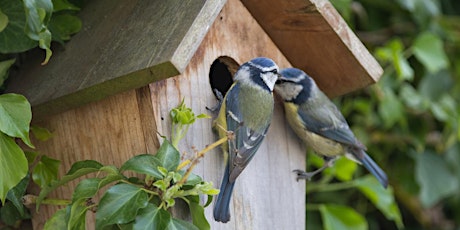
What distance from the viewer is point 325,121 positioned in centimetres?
231

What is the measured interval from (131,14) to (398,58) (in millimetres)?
1133

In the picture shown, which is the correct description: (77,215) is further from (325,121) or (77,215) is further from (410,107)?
(410,107)

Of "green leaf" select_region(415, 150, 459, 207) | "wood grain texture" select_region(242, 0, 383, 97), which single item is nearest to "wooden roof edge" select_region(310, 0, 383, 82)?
"wood grain texture" select_region(242, 0, 383, 97)

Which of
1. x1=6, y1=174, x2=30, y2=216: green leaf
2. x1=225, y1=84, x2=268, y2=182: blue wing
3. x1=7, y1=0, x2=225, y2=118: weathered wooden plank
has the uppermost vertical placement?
x1=7, y1=0, x2=225, y2=118: weathered wooden plank

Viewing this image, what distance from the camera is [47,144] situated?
2.10 meters

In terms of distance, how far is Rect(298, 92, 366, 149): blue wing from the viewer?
7.50 ft

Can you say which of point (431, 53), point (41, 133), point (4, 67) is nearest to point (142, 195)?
point (41, 133)

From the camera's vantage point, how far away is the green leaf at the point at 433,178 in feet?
10.3

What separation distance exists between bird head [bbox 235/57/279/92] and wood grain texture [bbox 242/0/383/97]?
16 centimetres

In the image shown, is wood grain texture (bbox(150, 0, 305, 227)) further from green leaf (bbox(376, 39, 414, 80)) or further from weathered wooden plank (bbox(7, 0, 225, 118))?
green leaf (bbox(376, 39, 414, 80))

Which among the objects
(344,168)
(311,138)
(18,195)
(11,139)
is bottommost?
(344,168)

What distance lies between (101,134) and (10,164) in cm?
28

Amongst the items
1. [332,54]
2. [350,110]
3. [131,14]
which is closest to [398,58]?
[350,110]

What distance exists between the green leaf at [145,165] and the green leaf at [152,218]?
7 cm
